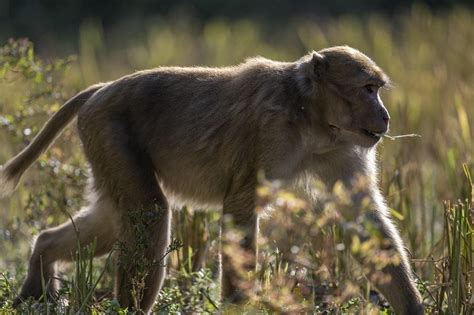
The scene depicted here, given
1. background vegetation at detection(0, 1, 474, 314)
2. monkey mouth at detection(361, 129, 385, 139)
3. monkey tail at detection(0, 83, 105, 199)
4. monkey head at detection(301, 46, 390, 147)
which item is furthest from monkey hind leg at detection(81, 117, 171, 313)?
monkey mouth at detection(361, 129, 385, 139)

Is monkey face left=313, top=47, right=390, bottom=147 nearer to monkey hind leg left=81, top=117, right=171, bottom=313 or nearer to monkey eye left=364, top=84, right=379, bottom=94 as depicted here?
monkey eye left=364, top=84, right=379, bottom=94

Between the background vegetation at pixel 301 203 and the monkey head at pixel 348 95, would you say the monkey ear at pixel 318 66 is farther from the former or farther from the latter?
the background vegetation at pixel 301 203

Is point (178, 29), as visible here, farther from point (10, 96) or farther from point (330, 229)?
point (330, 229)

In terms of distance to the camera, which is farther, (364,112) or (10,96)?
(10,96)

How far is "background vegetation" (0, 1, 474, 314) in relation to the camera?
4539mm

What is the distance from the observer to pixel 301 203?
3.38 metres

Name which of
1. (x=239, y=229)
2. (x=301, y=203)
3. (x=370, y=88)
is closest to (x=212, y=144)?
(x=239, y=229)

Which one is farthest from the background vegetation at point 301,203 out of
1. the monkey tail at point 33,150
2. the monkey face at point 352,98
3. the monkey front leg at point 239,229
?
the monkey face at point 352,98

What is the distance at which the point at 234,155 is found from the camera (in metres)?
5.13

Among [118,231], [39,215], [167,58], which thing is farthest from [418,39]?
→ [118,231]

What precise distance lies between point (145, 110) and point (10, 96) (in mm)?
3455

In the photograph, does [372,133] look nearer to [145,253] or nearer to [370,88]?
[370,88]

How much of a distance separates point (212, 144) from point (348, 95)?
765 mm

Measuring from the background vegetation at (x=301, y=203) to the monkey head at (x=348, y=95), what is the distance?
1.55 ft
